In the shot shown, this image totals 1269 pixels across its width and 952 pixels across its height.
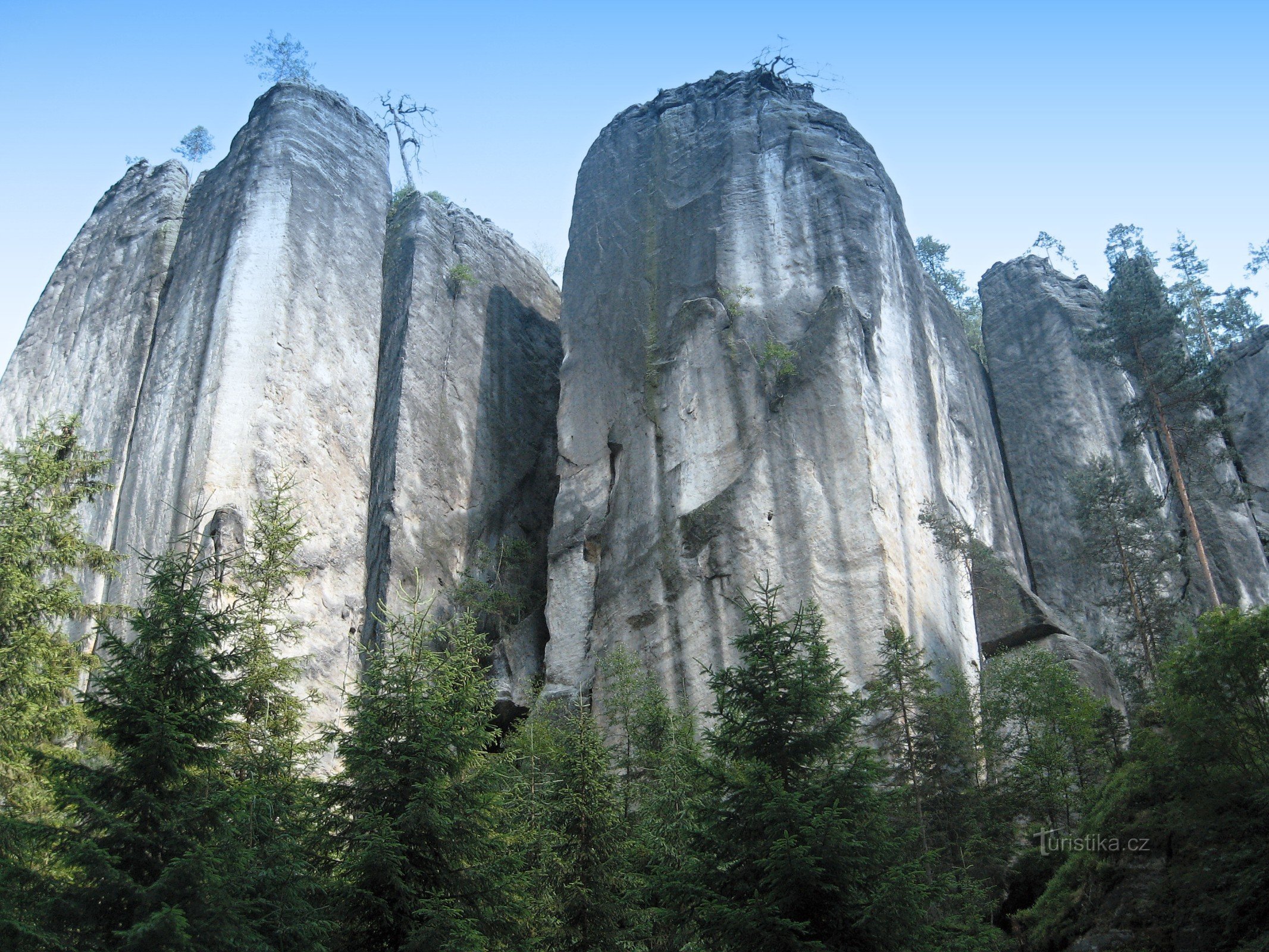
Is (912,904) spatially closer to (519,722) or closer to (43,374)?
(519,722)

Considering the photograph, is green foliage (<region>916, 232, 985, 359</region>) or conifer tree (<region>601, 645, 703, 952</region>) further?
green foliage (<region>916, 232, 985, 359</region>)

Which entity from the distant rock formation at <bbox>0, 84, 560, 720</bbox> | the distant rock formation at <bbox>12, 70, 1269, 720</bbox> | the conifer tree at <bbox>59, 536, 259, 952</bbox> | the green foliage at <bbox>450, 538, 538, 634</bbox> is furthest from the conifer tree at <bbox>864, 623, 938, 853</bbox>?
the green foliage at <bbox>450, 538, 538, 634</bbox>

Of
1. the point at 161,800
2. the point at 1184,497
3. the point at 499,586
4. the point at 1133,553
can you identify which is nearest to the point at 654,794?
the point at 161,800

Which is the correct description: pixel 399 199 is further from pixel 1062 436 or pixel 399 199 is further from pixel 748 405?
pixel 1062 436

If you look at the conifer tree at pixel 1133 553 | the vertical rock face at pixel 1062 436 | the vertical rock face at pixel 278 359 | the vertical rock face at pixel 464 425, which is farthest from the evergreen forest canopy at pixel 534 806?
the vertical rock face at pixel 1062 436

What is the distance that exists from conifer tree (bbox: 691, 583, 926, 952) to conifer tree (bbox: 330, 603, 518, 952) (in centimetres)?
236

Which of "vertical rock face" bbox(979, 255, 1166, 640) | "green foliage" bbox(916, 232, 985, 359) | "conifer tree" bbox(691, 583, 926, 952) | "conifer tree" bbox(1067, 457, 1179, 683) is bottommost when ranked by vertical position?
"conifer tree" bbox(691, 583, 926, 952)

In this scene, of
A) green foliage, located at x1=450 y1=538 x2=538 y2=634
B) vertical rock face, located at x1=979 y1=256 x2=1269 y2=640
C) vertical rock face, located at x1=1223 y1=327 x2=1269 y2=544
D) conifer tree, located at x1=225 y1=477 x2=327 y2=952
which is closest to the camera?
conifer tree, located at x1=225 y1=477 x2=327 y2=952

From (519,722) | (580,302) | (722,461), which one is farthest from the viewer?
(580,302)

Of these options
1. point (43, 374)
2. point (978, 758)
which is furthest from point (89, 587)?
point (978, 758)

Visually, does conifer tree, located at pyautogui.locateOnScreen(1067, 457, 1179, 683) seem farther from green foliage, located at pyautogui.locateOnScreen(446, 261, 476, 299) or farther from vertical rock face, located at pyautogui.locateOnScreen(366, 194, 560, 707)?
green foliage, located at pyautogui.locateOnScreen(446, 261, 476, 299)

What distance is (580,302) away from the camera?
34.2 meters

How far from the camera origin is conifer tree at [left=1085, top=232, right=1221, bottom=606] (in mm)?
27562

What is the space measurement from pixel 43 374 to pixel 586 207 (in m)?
18.6
